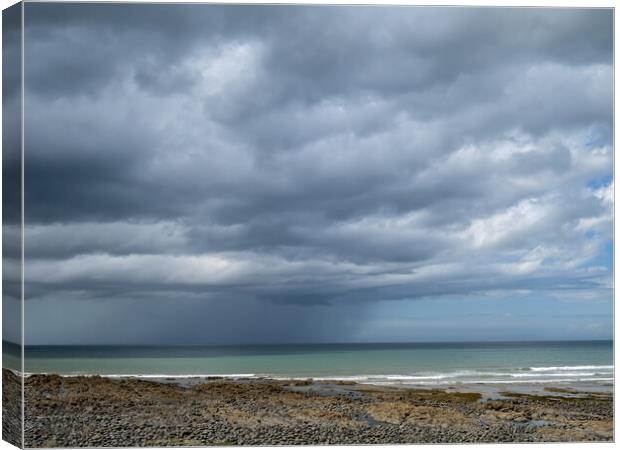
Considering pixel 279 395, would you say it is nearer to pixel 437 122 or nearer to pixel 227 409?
pixel 227 409

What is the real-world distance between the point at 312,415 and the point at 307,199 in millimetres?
2621

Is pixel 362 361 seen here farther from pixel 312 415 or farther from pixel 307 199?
pixel 307 199

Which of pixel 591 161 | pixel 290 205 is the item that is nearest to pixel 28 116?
pixel 290 205

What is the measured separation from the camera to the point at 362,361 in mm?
11797

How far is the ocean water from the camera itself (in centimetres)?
1073

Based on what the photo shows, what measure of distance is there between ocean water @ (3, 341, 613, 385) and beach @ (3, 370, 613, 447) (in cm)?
24

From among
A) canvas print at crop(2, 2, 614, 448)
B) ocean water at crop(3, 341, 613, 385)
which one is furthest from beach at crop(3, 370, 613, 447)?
ocean water at crop(3, 341, 613, 385)

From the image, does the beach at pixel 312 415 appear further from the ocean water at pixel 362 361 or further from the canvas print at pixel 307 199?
the ocean water at pixel 362 361

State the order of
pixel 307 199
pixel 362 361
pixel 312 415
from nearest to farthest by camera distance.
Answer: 1. pixel 312 415
2. pixel 307 199
3. pixel 362 361

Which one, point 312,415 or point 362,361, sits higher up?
point 362,361

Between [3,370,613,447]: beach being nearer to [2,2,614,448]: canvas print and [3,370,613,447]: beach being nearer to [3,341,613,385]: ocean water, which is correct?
[2,2,614,448]: canvas print

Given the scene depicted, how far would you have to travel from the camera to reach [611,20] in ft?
32.8

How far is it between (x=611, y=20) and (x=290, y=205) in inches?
173

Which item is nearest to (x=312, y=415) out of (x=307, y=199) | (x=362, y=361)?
(x=362, y=361)
